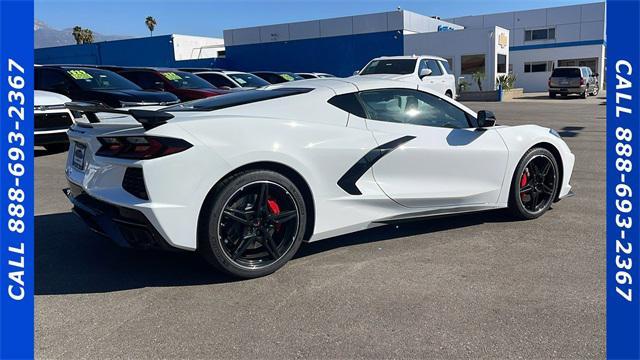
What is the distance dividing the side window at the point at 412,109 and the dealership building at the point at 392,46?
28009mm

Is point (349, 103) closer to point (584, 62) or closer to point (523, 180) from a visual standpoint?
point (523, 180)

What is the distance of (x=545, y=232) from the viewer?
456cm

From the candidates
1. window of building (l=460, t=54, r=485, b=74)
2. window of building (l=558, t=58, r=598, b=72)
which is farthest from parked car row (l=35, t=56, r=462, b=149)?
window of building (l=558, t=58, r=598, b=72)

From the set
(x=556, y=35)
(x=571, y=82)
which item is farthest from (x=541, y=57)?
(x=571, y=82)

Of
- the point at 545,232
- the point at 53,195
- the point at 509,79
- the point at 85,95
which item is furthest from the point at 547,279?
the point at 509,79

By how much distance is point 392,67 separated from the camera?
15.3 meters

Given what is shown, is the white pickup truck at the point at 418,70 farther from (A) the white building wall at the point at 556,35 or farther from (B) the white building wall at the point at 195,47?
(B) the white building wall at the point at 195,47

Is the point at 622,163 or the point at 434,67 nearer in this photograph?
the point at 622,163

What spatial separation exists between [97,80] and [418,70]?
8.65 m

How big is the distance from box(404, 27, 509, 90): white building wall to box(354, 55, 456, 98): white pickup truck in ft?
51.4

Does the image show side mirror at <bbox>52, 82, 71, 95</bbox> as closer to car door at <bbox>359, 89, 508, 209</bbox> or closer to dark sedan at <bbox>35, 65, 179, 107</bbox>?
dark sedan at <bbox>35, 65, 179, 107</bbox>

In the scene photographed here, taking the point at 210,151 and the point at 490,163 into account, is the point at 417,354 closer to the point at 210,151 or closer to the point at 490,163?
the point at 210,151

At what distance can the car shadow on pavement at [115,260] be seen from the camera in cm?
356

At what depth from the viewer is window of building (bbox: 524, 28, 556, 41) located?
4325 cm
